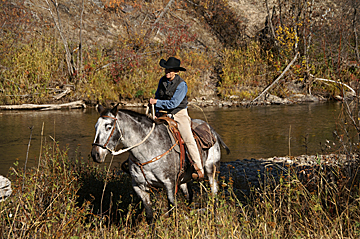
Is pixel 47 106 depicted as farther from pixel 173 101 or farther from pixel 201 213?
pixel 201 213

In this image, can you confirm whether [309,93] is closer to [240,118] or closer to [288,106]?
[288,106]

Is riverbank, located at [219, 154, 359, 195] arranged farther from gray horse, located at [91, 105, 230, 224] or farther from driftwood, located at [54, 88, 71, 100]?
driftwood, located at [54, 88, 71, 100]

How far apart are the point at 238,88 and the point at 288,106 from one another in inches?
146

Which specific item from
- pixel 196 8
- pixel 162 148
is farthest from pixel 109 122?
pixel 196 8

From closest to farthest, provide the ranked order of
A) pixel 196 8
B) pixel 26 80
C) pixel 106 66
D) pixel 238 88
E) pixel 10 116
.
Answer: pixel 10 116 → pixel 26 80 → pixel 106 66 → pixel 238 88 → pixel 196 8

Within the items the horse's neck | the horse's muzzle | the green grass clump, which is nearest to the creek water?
the green grass clump

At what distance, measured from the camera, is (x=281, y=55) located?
23.3m

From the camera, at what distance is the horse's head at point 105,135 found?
186 inches

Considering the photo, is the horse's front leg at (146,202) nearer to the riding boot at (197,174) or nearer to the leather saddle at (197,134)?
the leather saddle at (197,134)

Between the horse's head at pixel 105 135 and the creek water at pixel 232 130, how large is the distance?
16.7ft

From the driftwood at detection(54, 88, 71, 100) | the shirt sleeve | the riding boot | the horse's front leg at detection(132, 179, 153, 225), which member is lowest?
the horse's front leg at detection(132, 179, 153, 225)

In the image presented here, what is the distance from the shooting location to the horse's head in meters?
4.73

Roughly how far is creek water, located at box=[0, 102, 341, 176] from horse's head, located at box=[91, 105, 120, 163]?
16.7 ft

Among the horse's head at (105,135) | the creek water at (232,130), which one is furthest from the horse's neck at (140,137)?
the creek water at (232,130)
